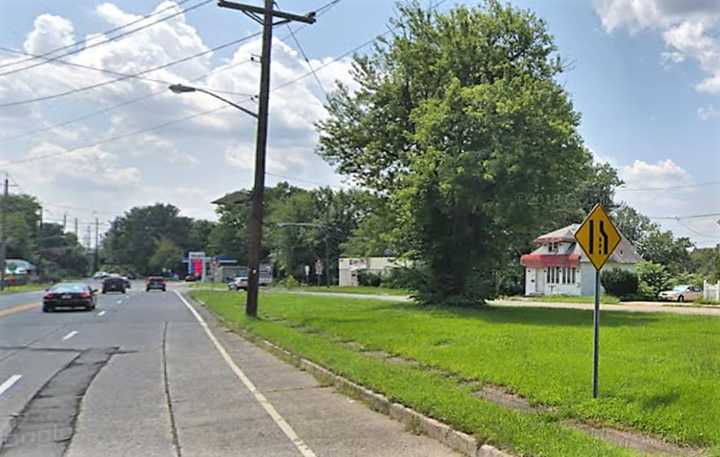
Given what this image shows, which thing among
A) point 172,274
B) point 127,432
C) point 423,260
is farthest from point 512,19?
point 172,274

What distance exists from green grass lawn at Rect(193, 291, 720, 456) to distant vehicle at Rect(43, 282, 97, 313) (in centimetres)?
1577

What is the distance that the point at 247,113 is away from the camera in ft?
81.1

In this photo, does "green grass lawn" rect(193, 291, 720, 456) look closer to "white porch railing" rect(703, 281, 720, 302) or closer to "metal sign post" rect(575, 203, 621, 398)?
"metal sign post" rect(575, 203, 621, 398)

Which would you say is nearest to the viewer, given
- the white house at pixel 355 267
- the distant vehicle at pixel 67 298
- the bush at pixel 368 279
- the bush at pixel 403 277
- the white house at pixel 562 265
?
the bush at pixel 403 277

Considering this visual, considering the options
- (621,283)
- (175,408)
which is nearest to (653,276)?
(621,283)

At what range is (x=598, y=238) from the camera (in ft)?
30.5

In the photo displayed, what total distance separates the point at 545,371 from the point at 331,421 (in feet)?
10.7

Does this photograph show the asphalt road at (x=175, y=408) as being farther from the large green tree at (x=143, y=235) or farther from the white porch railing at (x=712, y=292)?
the large green tree at (x=143, y=235)

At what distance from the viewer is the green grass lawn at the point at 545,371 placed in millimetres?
7285

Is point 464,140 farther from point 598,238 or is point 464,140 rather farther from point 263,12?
point 598,238

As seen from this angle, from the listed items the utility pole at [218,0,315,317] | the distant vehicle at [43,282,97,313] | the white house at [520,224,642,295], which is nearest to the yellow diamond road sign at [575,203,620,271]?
the utility pole at [218,0,315,317]

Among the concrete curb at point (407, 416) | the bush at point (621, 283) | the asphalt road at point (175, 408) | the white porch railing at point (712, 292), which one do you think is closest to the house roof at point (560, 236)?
the bush at point (621, 283)

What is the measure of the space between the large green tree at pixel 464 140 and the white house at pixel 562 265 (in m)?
28.8

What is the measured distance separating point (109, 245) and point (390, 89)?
13753cm
